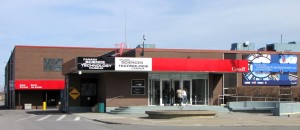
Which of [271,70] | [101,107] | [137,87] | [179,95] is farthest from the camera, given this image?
[271,70]

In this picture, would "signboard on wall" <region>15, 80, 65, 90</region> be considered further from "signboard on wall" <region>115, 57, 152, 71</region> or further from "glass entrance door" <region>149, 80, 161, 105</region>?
"signboard on wall" <region>115, 57, 152, 71</region>

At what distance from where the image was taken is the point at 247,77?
54031mm

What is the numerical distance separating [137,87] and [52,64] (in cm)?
2592

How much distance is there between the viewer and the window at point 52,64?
60.4 meters

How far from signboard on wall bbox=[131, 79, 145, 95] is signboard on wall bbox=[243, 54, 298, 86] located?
19.8 m

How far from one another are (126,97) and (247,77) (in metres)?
21.3

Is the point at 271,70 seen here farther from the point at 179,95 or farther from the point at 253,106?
the point at 179,95

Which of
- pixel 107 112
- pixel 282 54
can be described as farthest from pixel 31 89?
pixel 282 54

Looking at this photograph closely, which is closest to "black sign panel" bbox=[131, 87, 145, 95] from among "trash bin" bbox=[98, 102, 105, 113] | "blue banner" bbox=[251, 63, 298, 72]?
"trash bin" bbox=[98, 102, 105, 113]

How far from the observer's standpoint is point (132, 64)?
3544cm

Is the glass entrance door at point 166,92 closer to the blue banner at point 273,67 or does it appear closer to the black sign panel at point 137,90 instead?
the black sign panel at point 137,90

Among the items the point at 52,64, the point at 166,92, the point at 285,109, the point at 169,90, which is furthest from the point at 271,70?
the point at 52,64

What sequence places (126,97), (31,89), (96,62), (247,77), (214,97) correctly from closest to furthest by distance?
(96,62) → (126,97) → (214,97) → (247,77) → (31,89)

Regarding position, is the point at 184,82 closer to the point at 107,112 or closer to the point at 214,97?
the point at 214,97
